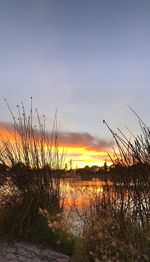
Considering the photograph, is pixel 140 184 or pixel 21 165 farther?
pixel 21 165

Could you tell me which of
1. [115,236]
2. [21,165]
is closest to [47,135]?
[21,165]

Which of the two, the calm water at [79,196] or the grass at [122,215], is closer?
the grass at [122,215]

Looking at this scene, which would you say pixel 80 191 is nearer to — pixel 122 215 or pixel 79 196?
pixel 79 196

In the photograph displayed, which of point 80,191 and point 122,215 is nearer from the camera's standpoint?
point 122,215

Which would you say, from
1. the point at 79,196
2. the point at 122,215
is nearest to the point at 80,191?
the point at 79,196

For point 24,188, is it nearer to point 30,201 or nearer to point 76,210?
point 30,201

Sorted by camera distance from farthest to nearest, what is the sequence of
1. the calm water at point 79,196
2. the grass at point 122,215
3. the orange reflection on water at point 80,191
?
1. the orange reflection on water at point 80,191
2. the calm water at point 79,196
3. the grass at point 122,215

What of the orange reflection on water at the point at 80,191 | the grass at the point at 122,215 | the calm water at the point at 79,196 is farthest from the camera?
the orange reflection on water at the point at 80,191

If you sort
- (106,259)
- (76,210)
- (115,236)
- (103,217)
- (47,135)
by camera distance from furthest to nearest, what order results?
(47,135)
(76,210)
(103,217)
(115,236)
(106,259)

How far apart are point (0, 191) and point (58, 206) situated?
101cm

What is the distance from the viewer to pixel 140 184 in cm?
723

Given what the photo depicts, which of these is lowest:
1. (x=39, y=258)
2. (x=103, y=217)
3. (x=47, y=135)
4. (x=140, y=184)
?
(x=39, y=258)

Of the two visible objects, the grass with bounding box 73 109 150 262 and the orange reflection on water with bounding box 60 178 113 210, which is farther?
the orange reflection on water with bounding box 60 178 113 210

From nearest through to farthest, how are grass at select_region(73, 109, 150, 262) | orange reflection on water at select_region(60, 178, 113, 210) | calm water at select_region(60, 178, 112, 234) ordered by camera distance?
grass at select_region(73, 109, 150, 262)
calm water at select_region(60, 178, 112, 234)
orange reflection on water at select_region(60, 178, 113, 210)
